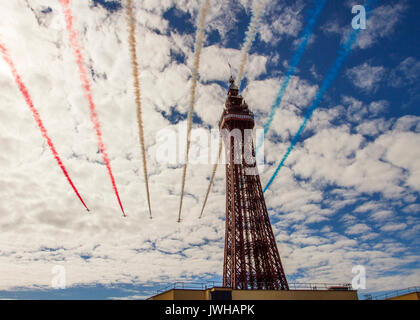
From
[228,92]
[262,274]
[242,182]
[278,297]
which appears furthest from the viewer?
[228,92]
